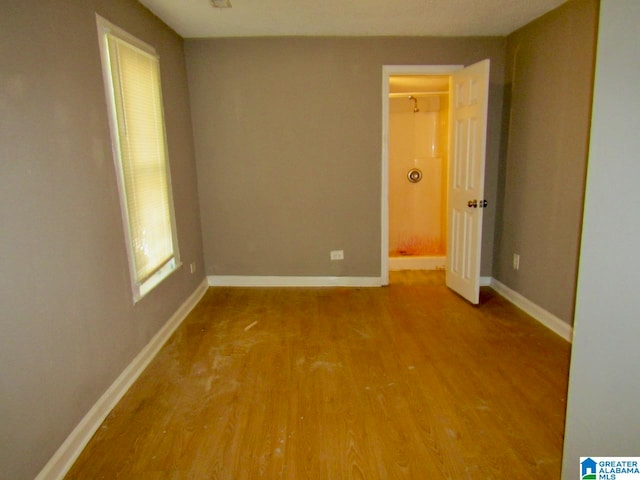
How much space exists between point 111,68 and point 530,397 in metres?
3.15

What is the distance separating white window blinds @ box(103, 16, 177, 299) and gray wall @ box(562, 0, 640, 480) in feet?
7.99

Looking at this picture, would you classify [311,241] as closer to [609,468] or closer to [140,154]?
[140,154]

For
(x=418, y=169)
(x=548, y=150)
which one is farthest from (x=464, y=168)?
(x=418, y=169)

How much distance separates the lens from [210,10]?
3008 mm

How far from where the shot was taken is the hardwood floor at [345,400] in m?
1.85

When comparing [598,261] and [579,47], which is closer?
[598,261]

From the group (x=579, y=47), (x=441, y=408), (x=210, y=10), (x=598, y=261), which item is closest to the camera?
(x=598, y=261)

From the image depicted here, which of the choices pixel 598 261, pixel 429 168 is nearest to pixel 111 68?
pixel 598 261

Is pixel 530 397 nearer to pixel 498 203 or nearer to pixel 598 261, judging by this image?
pixel 598 261

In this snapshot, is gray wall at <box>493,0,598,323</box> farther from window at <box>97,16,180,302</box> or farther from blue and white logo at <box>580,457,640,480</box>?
window at <box>97,16,180,302</box>

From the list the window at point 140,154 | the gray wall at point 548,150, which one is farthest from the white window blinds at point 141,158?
the gray wall at point 548,150

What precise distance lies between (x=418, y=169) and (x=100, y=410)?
4.59m

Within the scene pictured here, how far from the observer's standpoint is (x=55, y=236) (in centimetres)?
184

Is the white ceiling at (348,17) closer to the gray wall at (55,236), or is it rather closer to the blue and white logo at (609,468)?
the gray wall at (55,236)
